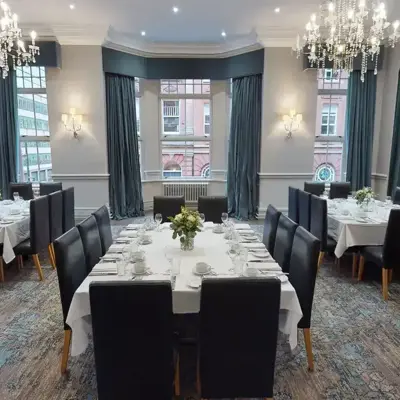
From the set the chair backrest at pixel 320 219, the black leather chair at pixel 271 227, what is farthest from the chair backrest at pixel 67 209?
the chair backrest at pixel 320 219

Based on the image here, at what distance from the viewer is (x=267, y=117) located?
6.50 m

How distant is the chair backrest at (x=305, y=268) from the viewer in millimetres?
2100

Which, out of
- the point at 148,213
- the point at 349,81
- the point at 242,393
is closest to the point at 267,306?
the point at 242,393

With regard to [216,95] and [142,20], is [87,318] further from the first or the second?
[216,95]

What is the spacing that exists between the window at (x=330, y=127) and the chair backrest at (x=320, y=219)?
11.6ft

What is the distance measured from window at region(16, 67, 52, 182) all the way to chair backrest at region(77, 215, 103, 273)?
4.79 m

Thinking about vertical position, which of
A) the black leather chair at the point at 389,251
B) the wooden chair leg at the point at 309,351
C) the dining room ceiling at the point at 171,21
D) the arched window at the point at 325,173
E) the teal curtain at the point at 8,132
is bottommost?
the wooden chair leg at the point at 309,351

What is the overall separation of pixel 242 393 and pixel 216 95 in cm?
651

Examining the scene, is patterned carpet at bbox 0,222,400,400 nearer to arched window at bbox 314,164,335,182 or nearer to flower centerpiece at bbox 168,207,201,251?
flower centerpiece at bbox 168,207,201,251

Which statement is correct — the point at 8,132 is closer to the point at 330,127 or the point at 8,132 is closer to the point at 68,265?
the point at 68,265

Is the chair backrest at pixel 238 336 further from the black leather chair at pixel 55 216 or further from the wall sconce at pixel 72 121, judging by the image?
the wall sconce at pixel 72 121

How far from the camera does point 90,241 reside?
2727mm

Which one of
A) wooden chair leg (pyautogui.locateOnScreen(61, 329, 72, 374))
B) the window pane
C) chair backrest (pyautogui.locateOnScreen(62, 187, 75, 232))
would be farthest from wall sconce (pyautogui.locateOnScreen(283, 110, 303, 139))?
wooden chair leg (pyautogui.locateOnScreen(61, 329, 72, 374))

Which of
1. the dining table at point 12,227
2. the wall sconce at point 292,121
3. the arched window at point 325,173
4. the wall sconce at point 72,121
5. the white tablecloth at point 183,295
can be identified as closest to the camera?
the white tablecloth at point 183,295
